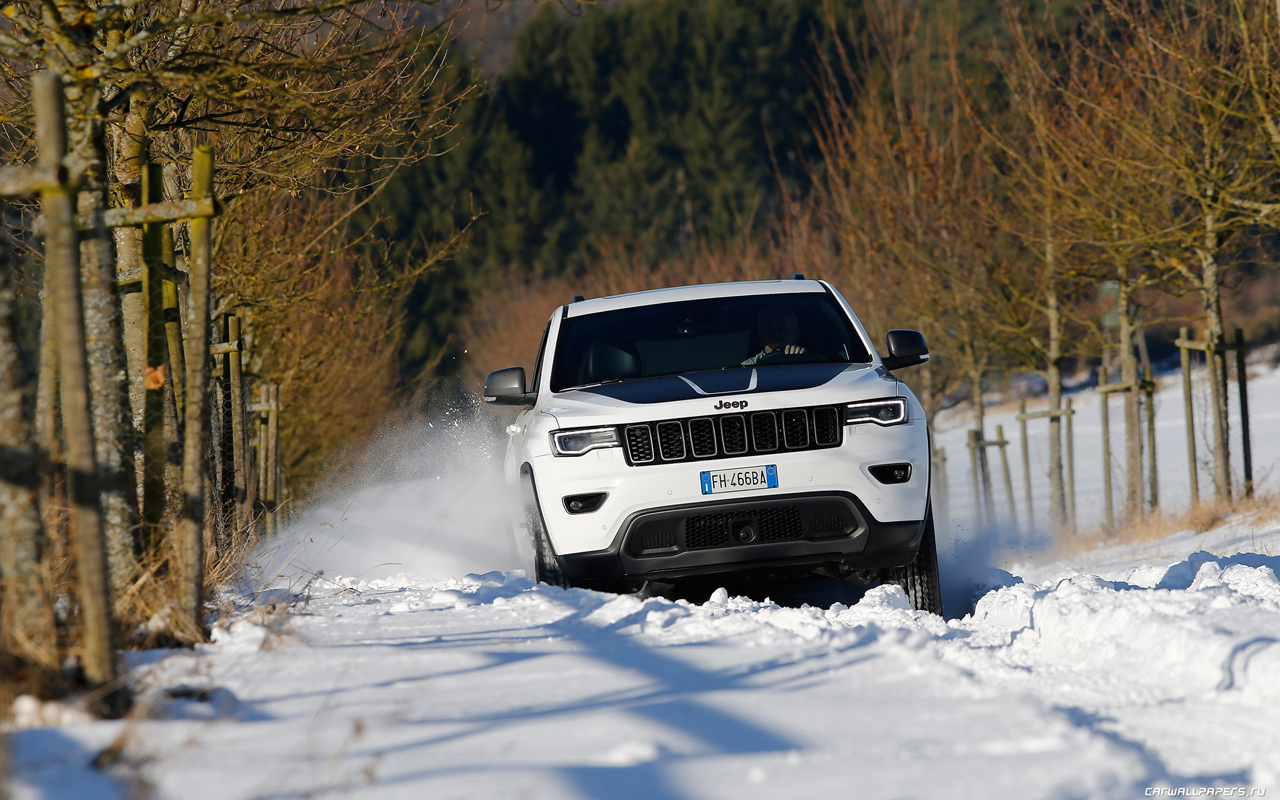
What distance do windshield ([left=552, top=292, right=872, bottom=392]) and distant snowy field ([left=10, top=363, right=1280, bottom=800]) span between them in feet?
4.87

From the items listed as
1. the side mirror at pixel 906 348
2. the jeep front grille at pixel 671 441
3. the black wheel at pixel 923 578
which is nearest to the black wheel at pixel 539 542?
the jeep front grille at pixel 671 441

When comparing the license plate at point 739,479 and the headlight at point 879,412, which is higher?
the headlight at point 879,412

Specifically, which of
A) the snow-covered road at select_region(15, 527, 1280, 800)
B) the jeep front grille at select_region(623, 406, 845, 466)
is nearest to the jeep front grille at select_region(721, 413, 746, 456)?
the jeep front grille at select_region(623, 406, 845, 466)

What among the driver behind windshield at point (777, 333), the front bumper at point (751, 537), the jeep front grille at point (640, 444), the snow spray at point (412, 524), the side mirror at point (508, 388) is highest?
the driver behind windshield at point (777, 333)

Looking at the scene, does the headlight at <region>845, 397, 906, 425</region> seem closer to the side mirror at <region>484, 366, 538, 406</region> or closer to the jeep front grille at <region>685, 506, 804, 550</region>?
the jeep front grille at <region>685, 506, 804, 550</region>

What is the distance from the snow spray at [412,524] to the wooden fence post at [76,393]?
175 cm

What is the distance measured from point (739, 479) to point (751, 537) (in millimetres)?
265

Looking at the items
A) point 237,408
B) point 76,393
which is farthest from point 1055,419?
point 76,393

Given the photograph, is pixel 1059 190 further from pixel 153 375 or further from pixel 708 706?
pixel 708 706

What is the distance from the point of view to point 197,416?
4195 mm

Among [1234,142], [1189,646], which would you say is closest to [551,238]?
[1234,142]

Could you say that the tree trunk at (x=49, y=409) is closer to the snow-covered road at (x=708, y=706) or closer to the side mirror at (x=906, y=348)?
the snow-covered road at (x=708, y=706)

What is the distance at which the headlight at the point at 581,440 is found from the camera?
17.4 feet

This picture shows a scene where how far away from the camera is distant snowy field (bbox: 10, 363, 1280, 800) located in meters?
2.62
